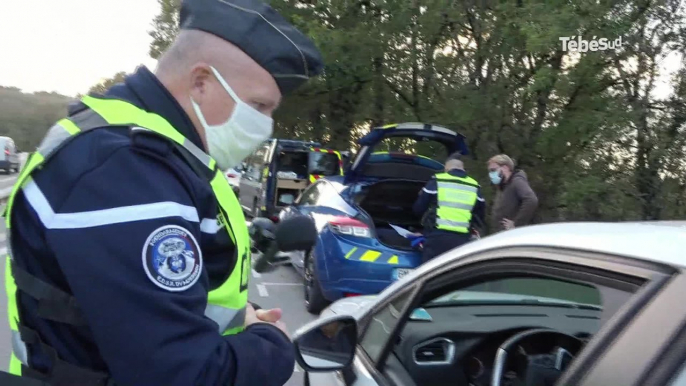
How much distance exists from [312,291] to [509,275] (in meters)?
5.11

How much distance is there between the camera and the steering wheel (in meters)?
2.08

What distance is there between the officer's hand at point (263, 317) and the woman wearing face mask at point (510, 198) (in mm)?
6165

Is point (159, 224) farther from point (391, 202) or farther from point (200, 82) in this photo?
point (391, 202)

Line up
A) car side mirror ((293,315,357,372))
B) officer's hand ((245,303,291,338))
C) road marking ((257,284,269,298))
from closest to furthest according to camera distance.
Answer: officer's hand ((245,303,291,338)), car side mirror ((293,315,357,372)), road marking ((257,284,269,298))

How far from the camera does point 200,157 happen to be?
1.45 metres

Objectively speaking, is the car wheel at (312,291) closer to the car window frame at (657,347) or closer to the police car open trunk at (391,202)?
the police car open trunk at (391,202)

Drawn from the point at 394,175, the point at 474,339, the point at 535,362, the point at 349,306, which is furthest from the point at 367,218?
the point at 535,362

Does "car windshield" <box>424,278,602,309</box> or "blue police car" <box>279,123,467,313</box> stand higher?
"car windshield" <box>424,278,602,309</box>

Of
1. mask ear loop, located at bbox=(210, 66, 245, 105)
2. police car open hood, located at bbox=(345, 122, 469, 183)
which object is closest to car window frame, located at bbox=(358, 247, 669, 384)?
mask ear loop, located at bbox=(210, 66, 245, 105)

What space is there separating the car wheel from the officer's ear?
5.32 metres

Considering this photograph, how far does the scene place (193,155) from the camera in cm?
142

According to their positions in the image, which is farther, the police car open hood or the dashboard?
the police car open hood

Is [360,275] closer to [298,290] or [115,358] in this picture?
[298,290]

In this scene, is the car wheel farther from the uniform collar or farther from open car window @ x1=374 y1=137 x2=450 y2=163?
the uniform collar
